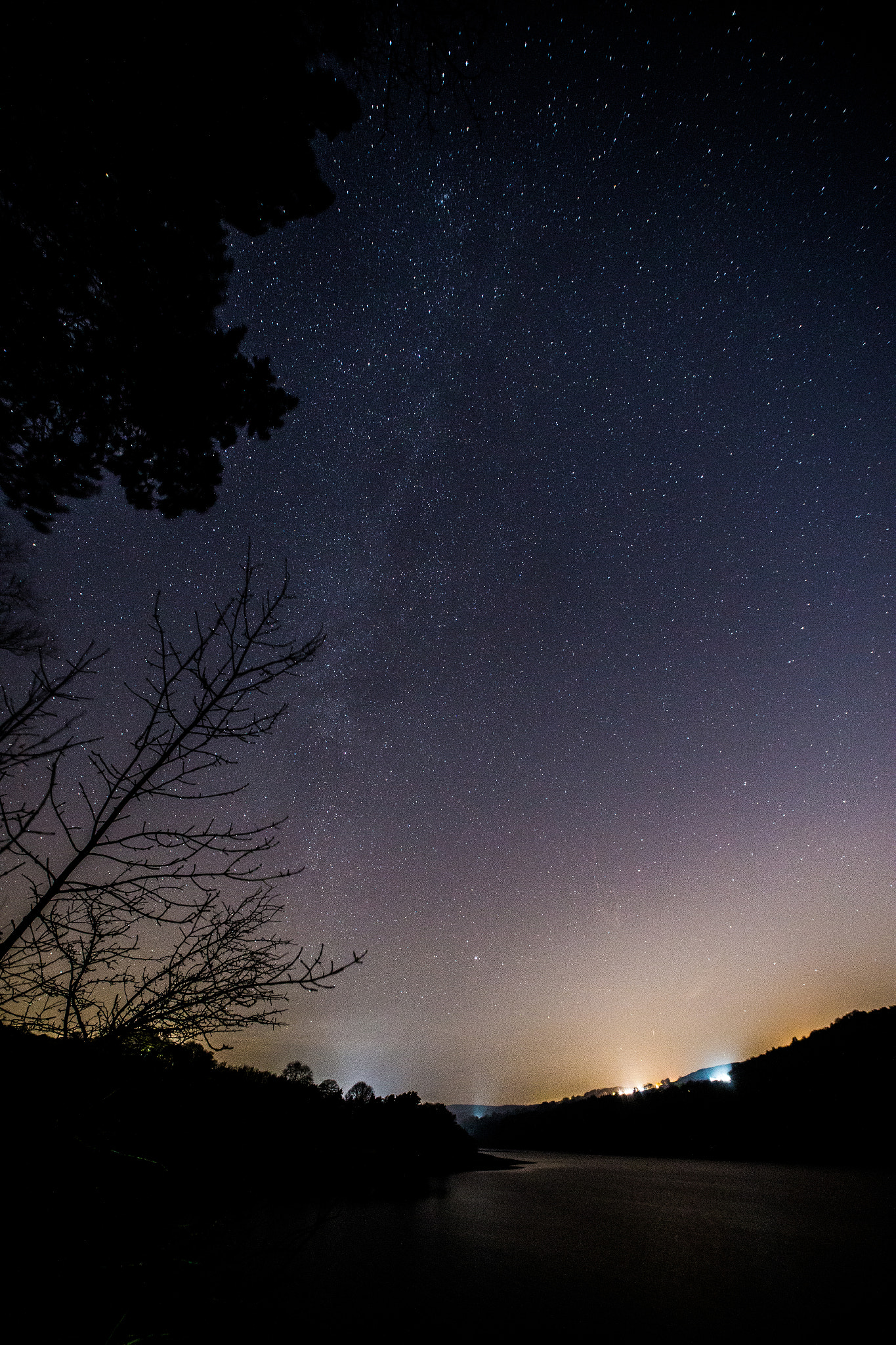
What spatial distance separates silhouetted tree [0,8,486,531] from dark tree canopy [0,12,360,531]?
0.4 inches

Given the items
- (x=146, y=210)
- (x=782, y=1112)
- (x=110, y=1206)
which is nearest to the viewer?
(x=110, y=1206)

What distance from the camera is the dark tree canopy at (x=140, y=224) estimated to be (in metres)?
3.40

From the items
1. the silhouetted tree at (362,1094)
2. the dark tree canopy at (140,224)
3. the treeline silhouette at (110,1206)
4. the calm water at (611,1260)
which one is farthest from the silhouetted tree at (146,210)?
the silhouetted tree at (362,1094)

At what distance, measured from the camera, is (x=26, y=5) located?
304 cm

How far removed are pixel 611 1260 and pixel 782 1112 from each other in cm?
8010

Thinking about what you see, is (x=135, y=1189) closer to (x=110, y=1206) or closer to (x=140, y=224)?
(x=110, y=1206)

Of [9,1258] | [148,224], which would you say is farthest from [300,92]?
[9,1258]

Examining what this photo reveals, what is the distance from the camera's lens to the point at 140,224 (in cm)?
401

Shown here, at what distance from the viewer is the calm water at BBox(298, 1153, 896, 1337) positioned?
53.2 ft

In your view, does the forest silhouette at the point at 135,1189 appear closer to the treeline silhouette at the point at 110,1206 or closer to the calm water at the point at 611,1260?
the treeline silhouette at the point at 110,1206

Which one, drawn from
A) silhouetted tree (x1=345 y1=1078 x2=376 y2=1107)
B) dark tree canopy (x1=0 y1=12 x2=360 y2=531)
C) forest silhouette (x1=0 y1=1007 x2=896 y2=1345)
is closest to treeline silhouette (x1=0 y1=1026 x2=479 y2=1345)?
forest silhouette (x1=0 y1=1007 x2=896 y2=1345)

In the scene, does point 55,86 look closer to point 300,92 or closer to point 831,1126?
point 300,92

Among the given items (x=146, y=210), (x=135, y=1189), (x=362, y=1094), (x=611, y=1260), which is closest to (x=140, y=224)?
(x=146, y=210)

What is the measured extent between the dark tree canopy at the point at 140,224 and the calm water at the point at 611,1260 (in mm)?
5735
